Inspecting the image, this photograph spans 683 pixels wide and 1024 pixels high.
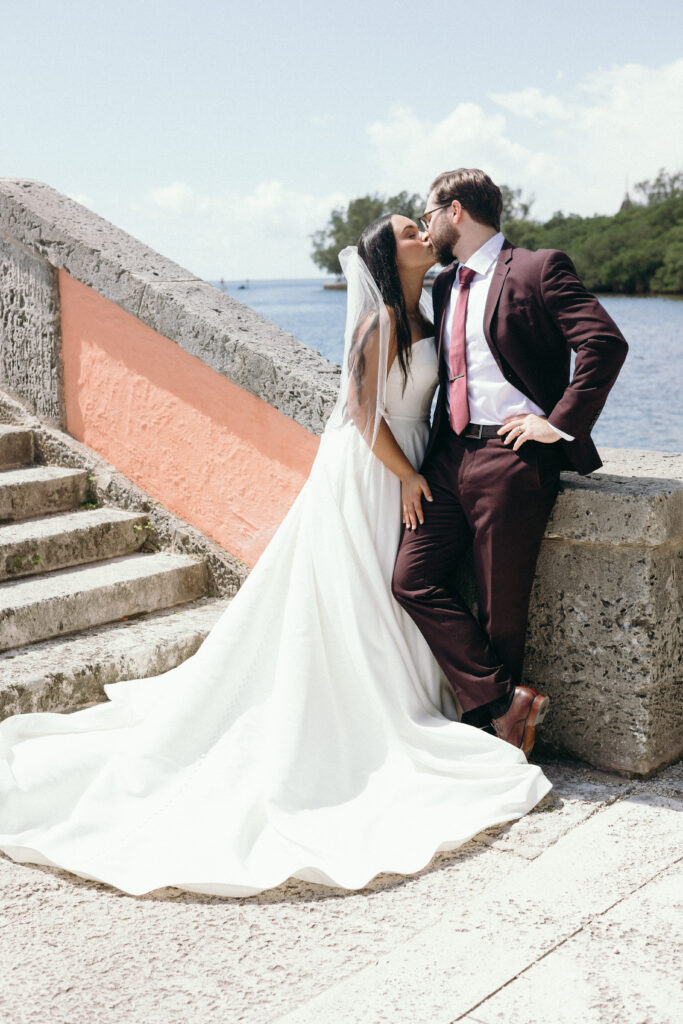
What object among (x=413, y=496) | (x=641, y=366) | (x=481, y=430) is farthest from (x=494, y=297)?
(x=641, y=366)

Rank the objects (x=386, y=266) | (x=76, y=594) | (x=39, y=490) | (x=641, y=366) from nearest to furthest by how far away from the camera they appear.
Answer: (x=386, y=266)
(x=76, y=594)
(x=39, y=490)
(x=641, y=366)

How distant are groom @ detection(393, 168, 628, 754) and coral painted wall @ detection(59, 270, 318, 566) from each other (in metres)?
0.92

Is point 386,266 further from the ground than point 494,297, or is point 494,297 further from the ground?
point 386,266

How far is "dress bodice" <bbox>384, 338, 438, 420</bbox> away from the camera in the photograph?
3338 millimetres

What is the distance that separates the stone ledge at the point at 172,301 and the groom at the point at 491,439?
80 centimetres

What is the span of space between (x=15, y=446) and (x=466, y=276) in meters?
2.64

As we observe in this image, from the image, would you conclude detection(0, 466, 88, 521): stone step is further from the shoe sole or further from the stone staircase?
the shoe sole

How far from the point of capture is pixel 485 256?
3195mm

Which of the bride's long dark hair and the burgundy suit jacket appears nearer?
the burgundy suit jacket

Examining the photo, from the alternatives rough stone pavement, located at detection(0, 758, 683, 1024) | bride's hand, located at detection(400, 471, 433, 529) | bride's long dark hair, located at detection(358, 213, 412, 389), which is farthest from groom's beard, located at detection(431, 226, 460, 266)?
rough stone pavement, located at detection(0, 758, 683, 1024)

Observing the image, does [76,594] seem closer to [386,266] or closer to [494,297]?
[386,266]

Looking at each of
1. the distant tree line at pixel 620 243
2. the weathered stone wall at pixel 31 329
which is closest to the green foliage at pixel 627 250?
the distant tree line at pixel 620 243

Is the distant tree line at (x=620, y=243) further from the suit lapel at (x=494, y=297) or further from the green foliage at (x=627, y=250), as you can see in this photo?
the suit lapel at (x=494, y=297)

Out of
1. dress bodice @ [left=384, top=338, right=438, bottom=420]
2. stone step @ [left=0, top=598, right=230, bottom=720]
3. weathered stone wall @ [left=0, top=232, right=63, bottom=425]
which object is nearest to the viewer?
dress bodice @ [left=384, top=338, right=438, bottom=420]
